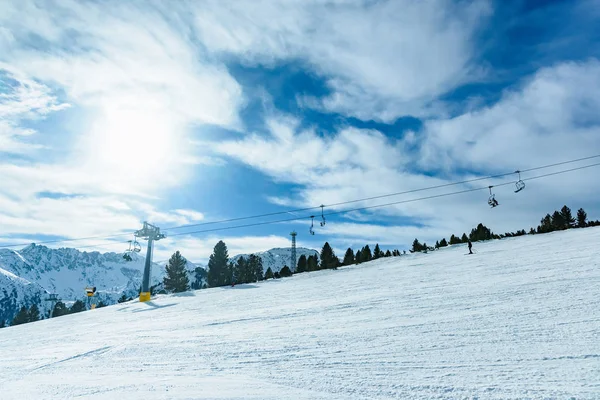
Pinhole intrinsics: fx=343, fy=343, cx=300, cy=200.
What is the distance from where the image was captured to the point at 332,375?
655 centimetres

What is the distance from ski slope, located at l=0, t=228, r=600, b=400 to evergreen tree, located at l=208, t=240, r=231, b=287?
54.6 m

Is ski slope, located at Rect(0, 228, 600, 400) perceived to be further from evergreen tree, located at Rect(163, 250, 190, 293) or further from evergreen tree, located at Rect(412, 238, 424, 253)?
evergreen tree, located at Rect(163, 250, 190, 293)

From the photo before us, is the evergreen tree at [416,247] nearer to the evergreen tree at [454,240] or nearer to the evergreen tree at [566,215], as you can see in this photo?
the evergreen tree at [454,240]

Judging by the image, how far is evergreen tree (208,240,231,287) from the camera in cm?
6875

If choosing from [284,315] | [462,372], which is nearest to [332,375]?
[462,372]

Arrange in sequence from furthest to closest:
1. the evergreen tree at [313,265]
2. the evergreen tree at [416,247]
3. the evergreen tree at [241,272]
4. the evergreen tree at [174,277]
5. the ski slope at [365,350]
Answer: the evergreen tree at [241,272], the evergreen tree at [174,277], the evergreen tree at [313,265], the evergreen tree at [416,247], the ski slope at [365,350]

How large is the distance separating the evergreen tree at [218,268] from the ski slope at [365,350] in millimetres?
54611

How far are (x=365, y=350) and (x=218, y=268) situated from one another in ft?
213

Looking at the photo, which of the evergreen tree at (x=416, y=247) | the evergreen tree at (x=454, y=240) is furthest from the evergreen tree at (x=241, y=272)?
the evergreen tree at (x=454, y=240)

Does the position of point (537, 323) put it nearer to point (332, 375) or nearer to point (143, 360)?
point (332, 375)

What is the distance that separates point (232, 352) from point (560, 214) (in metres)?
69.8

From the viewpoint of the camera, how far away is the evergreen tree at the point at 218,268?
68750 mm

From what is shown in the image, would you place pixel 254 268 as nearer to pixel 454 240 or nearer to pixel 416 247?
pixel 416 247

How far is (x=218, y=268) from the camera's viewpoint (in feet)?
228
